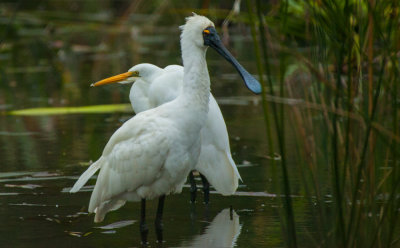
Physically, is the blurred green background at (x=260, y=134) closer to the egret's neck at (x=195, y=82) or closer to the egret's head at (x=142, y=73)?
the egret's neck at (x=195, y=82)

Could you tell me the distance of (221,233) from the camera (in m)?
5.64

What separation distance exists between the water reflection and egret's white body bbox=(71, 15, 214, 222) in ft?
1.21

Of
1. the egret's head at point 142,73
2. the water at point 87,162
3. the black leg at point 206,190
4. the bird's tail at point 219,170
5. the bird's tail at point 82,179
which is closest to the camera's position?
the bird's tail at point 82,179

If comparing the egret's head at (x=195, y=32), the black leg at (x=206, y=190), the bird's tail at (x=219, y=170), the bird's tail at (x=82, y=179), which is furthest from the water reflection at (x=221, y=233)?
the egret's head at (x=195, y=32)

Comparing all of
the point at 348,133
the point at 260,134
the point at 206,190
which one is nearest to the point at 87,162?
the point at 206,190

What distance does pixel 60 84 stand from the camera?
14164 mm

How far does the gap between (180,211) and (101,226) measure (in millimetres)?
716

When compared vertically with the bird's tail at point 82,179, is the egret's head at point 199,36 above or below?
above

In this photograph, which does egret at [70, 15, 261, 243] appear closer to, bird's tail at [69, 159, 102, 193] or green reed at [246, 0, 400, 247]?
bird's tail at [69, 159, 102, 193]

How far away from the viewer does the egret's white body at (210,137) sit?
6.30m

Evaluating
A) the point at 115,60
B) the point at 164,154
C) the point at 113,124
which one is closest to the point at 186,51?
the point at 164,154

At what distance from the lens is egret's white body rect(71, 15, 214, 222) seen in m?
5.34

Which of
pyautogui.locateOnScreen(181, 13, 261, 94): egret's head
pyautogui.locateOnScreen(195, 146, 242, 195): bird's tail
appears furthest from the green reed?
pyautogui.locateOnScreen(195, 146, 242, 195): bird's tail

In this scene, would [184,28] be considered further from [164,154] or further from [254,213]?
[254,213]
